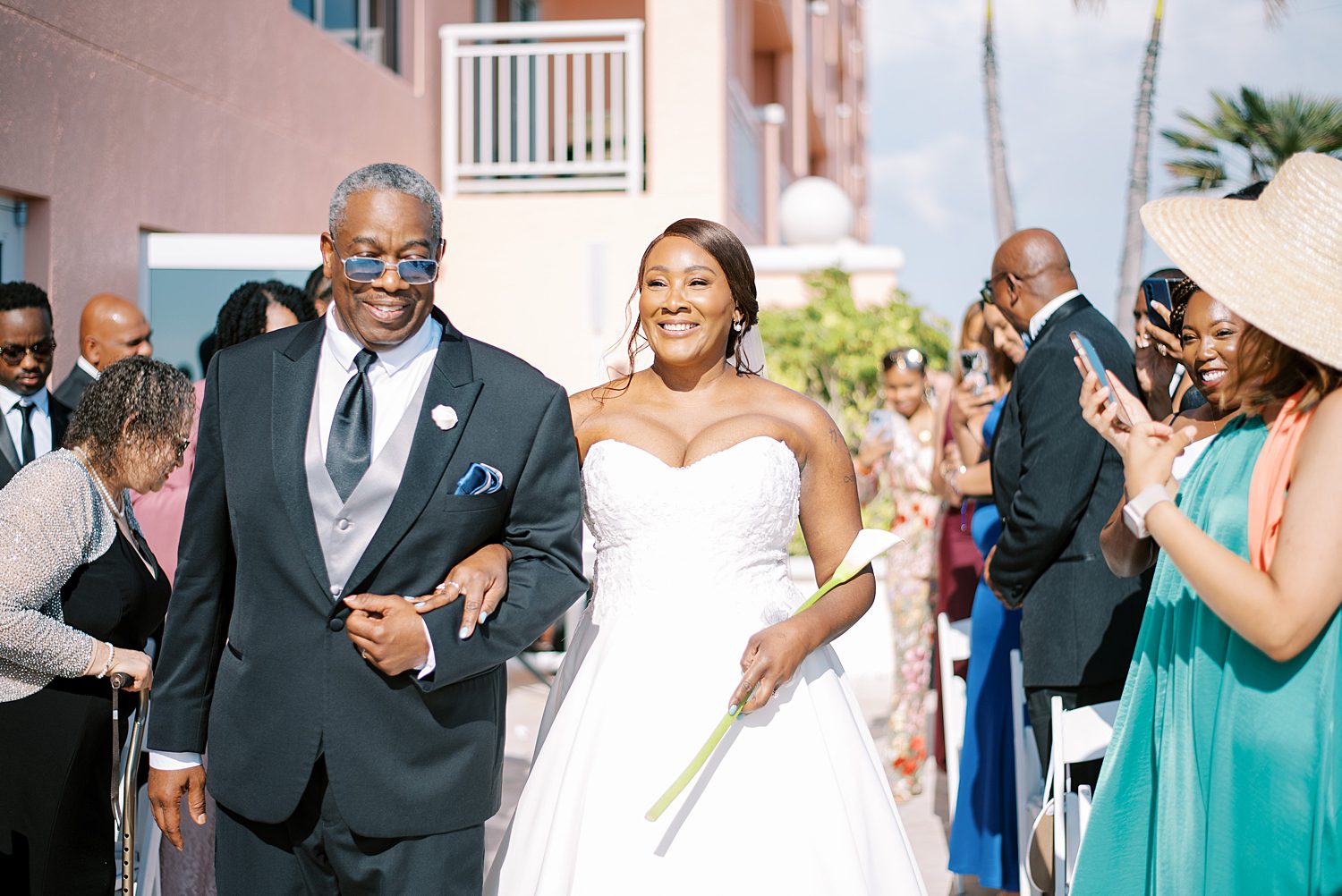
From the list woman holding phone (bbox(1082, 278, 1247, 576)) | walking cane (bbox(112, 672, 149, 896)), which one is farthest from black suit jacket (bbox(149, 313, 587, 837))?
woman holding phone (bbox(1082, 278, 1247, 576))

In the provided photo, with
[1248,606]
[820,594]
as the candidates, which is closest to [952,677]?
[820,594]

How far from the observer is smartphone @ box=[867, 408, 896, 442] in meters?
6.92

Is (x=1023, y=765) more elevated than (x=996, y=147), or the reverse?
(x=996, y=147)

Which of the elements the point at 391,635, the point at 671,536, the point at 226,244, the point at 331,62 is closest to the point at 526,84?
the point at 331,62

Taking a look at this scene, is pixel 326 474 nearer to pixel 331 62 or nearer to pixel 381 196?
pixel 381 196

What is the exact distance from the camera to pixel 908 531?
23.6 ft

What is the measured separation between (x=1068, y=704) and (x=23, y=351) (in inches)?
144

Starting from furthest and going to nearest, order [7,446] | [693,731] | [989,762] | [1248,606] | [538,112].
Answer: [538,112] < [989,762] < [7,446] < [693,731] < [1248,606]

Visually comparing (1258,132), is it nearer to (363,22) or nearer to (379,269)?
(363,22)

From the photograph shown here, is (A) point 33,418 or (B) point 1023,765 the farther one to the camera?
(B) point 1023,765

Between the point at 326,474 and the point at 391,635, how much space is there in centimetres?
36

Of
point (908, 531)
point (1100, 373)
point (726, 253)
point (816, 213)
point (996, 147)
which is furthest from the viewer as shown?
point (996, 147)

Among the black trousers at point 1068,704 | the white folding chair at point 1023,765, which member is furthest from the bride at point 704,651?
the white folding chair at point 1023,765

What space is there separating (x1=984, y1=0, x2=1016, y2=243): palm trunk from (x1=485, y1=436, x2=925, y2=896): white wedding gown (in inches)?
588
